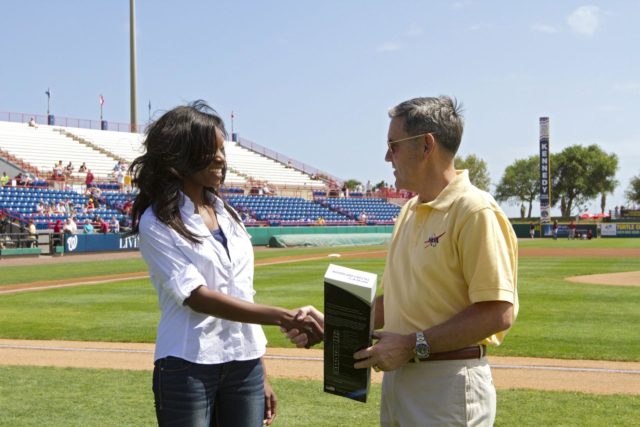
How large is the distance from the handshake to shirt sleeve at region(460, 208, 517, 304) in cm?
76

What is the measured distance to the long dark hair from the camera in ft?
10.2

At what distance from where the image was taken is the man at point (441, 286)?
Answer: 2756 millimetres

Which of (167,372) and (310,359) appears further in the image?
(310,359)

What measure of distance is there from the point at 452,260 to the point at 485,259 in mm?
149

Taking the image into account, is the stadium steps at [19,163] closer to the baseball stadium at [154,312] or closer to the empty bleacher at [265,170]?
the baseball stadium at [154,312]

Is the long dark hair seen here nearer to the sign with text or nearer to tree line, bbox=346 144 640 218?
the sign with text

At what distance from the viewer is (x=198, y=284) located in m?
2.94

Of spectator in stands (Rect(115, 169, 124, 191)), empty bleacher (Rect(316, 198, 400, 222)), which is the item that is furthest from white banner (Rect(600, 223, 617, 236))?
spectator in stands (Rect(115, 169, 124, 191))

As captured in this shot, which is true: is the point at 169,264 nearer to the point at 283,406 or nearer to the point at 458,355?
the point at 458,355

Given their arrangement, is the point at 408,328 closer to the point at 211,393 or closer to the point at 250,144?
the point at 211,393

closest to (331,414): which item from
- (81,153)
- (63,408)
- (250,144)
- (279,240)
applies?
(63,408)

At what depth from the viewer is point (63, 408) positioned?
6.73 meters

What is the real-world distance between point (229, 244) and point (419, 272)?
0.81m

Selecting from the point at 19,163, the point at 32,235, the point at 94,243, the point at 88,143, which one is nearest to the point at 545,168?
the point at 88,143
